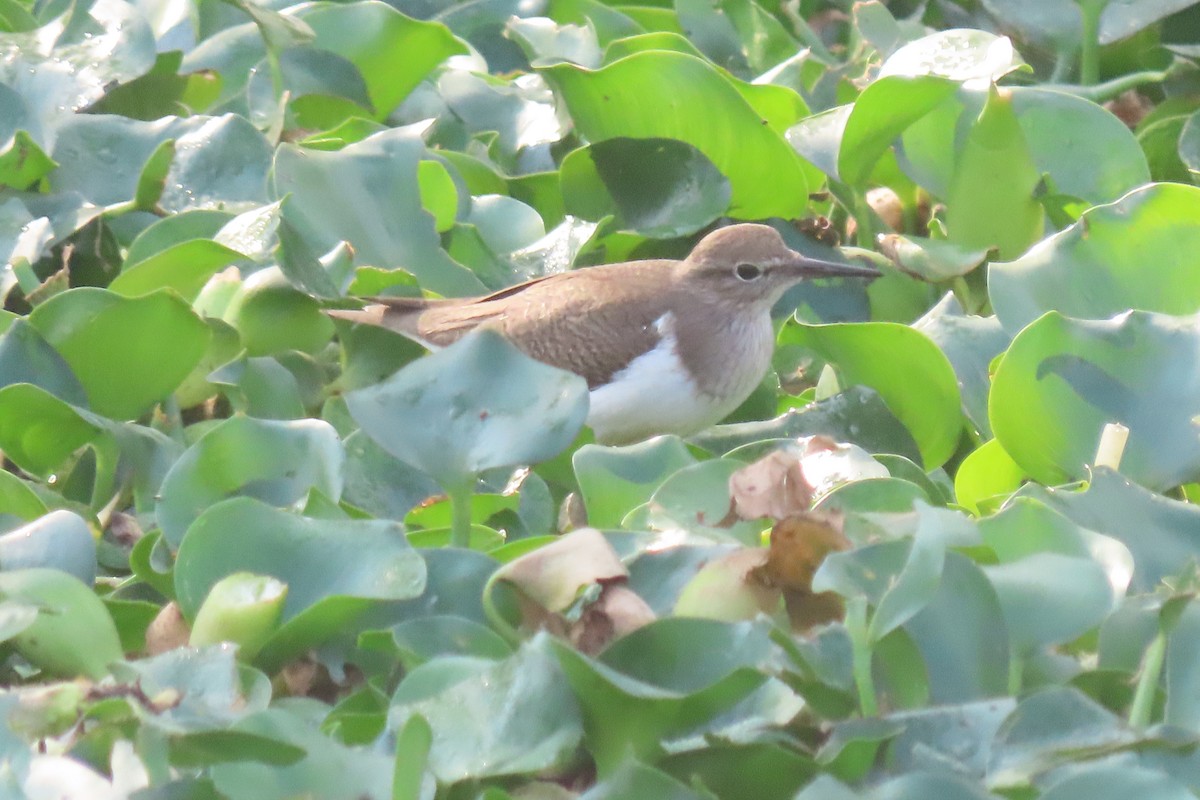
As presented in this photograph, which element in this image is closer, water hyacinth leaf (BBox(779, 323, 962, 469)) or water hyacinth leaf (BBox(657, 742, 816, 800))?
water hyacinth leaf (BBox(657, 742, 816, 800))

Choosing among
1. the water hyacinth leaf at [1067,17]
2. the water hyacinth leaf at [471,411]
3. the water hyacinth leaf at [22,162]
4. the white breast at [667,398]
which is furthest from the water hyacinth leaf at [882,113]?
the water hyacinth leaf at [22,162]

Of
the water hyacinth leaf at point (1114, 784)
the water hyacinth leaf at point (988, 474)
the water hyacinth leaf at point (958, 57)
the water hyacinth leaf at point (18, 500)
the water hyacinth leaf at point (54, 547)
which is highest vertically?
the water hyacinth leaf at point (1114, 784)

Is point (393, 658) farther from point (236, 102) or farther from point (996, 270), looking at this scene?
point (236, 102)

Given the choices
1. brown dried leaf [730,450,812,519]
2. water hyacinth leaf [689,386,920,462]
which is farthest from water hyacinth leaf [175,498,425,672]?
water hyacinth leaf [689,386,920,462]

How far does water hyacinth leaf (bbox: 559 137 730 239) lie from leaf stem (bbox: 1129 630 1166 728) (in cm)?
197

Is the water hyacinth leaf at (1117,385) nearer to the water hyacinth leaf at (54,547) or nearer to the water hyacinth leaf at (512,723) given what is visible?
the water hyacinth leaf at (512,723)

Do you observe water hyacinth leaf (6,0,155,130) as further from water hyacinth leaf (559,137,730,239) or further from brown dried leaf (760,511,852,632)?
brown dried leaf (760,511,852,632)

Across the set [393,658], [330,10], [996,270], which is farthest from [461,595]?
[330,10]

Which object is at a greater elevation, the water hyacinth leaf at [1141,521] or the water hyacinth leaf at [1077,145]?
the water hyacinth leaf at [1141,521]

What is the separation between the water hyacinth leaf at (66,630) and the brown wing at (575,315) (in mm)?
1441

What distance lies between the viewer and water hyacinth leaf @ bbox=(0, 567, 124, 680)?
2002mm

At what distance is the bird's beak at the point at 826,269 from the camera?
3.51 metres

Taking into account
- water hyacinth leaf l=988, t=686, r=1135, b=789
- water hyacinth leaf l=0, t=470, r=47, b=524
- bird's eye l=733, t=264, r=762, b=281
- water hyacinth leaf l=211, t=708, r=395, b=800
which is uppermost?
water hyacinth leaf l=988, t=686, r=1135, b=789

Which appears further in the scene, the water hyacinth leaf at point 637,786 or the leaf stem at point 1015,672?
the leaf stem at point 1015,672
